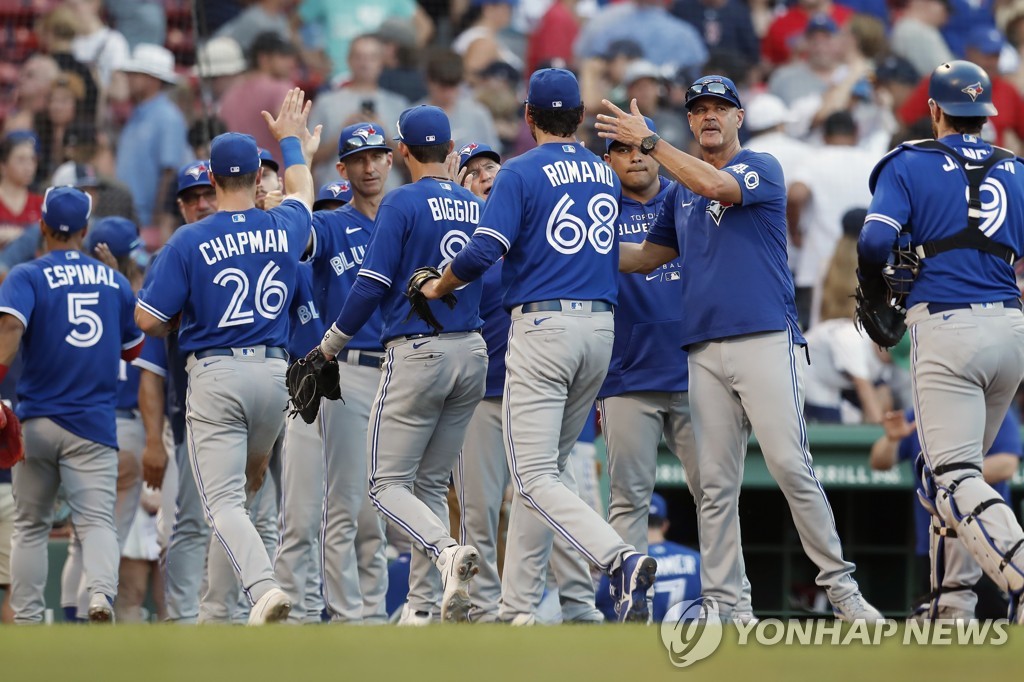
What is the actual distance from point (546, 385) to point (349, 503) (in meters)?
1.60

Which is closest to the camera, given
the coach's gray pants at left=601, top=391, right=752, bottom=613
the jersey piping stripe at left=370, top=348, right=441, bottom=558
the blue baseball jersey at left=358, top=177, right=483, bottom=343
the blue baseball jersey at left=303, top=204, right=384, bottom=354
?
the jersey piping stripe at left=370, top=348, right=441, bottom=558

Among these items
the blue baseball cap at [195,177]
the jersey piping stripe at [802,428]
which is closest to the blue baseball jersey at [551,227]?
the jersey piping stripe at [802,428]

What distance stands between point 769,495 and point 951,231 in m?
4.58

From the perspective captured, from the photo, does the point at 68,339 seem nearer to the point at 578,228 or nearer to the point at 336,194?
the point at 336,194

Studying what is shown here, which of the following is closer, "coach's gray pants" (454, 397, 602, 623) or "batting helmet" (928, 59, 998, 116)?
"batting helmet" (928, 59, 998, 116)

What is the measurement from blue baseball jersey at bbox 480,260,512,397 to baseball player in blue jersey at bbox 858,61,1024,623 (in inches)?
81.7

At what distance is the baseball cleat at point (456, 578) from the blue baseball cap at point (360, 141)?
2.49 meters

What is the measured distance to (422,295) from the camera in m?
7.17

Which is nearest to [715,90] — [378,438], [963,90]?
[963,90]

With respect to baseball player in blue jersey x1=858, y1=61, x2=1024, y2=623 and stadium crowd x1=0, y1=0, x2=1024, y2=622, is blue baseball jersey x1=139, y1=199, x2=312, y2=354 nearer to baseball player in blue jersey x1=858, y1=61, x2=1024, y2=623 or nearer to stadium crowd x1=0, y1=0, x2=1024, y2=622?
baseball player in blue jersey x1=858, y1=61, x2=1024, y2=623

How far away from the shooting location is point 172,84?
43.9 feet

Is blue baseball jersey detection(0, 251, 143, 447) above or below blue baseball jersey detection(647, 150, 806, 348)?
below

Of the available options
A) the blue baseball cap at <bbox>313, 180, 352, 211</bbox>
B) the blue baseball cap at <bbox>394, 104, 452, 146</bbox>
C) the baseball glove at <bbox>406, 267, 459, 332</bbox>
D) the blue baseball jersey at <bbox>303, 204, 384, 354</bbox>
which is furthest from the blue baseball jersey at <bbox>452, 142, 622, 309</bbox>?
the blue baseball cap at <bbox>313, 180, 352, 211</bbox>
